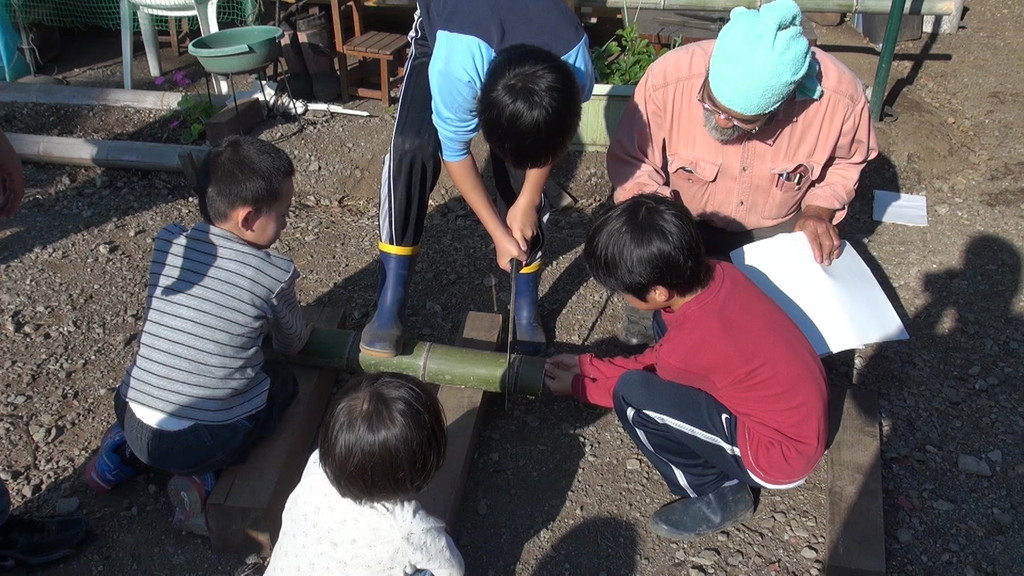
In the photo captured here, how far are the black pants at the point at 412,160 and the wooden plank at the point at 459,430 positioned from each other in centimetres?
30

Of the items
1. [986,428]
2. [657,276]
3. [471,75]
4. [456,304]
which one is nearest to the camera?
[657,276]

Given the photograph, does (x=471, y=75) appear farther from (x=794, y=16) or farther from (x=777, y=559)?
(x=777, y=559)

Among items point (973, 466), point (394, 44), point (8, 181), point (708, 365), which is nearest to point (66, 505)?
point (8, 181)

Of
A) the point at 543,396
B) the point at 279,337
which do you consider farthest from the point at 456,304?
the point at 279,337

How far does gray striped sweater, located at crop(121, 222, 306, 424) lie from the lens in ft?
7.16

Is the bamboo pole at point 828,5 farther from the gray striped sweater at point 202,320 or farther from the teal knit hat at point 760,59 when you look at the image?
the gray striped sweater at point 202,320

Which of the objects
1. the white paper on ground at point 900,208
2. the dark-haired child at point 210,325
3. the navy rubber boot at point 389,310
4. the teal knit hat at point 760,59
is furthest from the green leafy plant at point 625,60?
the dark-haired child at point 210,325

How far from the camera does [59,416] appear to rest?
8.97 feet

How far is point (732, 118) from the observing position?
8.11 feet

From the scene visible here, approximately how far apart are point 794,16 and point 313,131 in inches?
107

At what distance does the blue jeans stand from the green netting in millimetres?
3737

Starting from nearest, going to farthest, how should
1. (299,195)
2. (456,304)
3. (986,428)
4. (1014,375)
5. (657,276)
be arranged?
(657,276)
(986,428)
(1014,375)
(456,304)
(299,195)

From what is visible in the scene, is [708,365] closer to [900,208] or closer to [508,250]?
[508,250]

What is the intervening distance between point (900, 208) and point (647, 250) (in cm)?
223
